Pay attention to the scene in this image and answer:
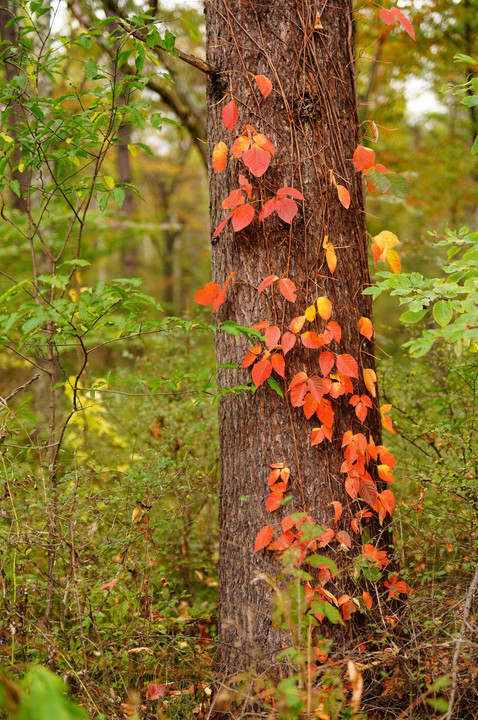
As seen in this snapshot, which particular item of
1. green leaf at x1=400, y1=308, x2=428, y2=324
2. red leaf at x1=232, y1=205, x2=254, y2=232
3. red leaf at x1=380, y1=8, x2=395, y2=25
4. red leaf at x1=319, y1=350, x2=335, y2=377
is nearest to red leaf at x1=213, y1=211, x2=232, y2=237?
red leaf at x1=232, y1=205, x2=254, y2=232

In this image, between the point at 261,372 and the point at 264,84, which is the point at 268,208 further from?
the point at 261,372

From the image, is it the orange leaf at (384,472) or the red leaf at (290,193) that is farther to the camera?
the orange leaf at (384,472)

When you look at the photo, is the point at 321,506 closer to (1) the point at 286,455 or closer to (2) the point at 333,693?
(1) the point at 286,455

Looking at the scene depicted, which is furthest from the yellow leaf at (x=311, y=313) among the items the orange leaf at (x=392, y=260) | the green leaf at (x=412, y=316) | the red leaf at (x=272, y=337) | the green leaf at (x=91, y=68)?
the green leaf at (x=91, y=68)

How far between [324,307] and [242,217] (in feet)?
1.73

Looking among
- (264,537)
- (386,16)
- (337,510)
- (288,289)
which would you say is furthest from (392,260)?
(264,537)

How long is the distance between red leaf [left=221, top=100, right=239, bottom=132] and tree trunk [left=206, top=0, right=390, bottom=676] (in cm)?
10

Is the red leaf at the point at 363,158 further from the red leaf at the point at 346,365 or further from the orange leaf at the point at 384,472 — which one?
the orange leaf at the point at 384,472

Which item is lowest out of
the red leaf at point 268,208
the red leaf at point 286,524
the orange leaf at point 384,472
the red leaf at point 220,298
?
the red leaf at point 286,524

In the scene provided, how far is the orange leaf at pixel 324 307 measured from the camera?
6.73 feet

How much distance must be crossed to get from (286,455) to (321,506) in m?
0.28

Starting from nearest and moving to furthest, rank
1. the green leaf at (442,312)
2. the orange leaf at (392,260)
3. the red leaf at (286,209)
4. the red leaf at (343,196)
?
the green leaf at (442,312), the red leaf at (286,209), the red leaf at (343,196), the orange leaf at (392,260)

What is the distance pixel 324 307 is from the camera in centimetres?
206

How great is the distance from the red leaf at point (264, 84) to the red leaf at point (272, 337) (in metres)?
1.00
